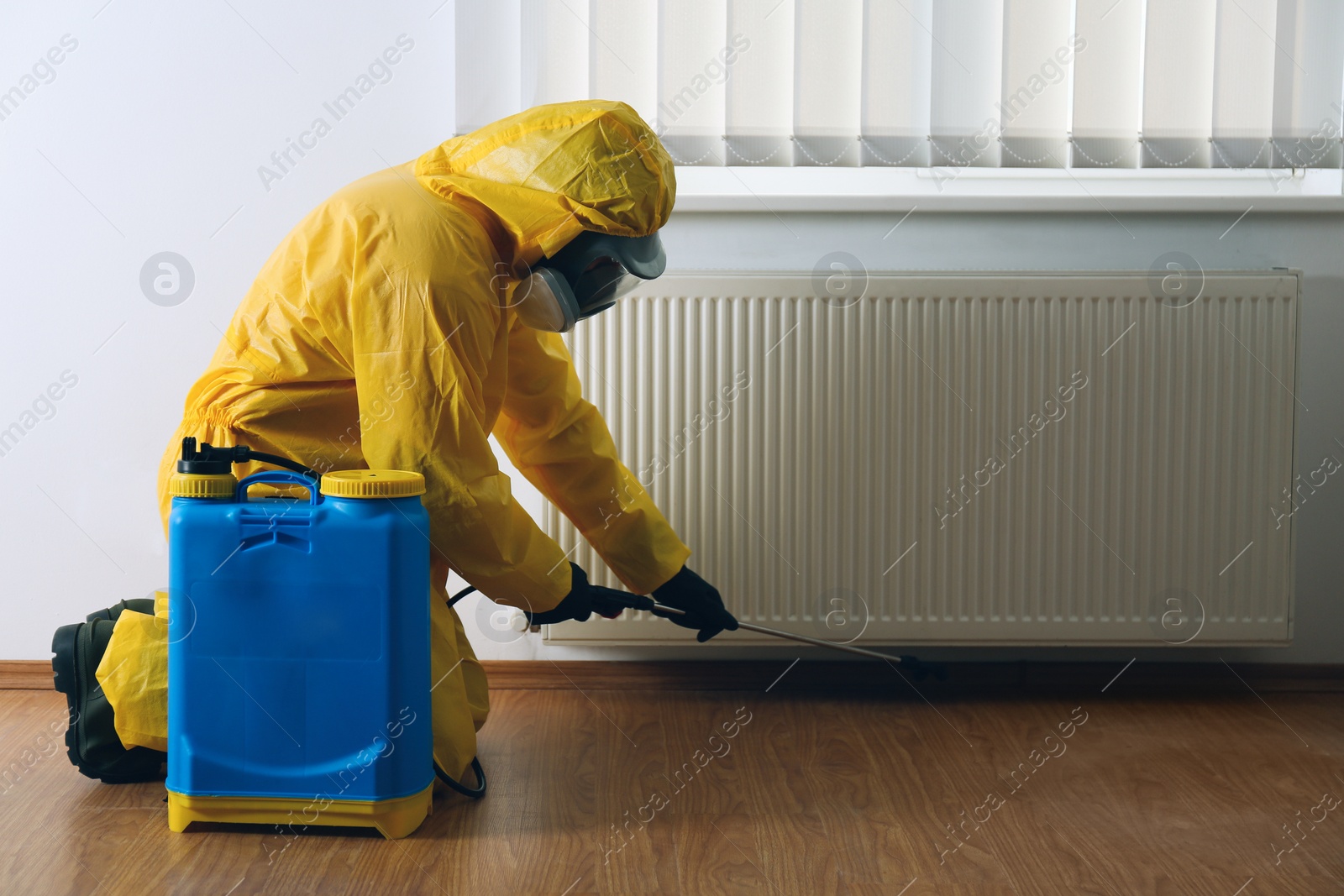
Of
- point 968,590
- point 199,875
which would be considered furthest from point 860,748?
point 199,875

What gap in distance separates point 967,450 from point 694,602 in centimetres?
56

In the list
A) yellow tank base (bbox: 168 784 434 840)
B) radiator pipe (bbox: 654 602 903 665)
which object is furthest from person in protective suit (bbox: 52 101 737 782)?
radiator pipe (bbox: 654 602 903 665)

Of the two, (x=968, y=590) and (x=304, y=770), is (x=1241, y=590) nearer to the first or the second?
(x=968, y=590)

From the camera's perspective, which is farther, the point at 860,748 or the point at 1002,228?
the point at 1002,228

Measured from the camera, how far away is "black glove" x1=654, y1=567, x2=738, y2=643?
1.56m

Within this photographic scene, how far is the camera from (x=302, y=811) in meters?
1.21

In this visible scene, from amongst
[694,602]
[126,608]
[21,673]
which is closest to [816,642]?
[694,602]

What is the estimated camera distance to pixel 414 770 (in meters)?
1.21

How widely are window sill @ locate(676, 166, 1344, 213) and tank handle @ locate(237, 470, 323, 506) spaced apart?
857mm

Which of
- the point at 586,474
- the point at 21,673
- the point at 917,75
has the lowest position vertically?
the point at 21,673

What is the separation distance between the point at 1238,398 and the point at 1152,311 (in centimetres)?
21

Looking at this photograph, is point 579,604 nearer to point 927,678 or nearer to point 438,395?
point 438,395

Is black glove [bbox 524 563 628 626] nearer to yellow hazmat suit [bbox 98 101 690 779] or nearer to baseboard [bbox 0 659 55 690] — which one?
yellow hazmat suit [bbox 98 101 690 779]

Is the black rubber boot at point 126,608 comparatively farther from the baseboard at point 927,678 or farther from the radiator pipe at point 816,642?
the radiator pipe at point 816,642
